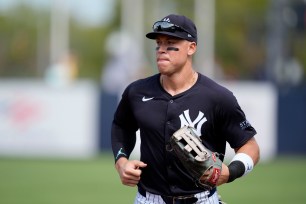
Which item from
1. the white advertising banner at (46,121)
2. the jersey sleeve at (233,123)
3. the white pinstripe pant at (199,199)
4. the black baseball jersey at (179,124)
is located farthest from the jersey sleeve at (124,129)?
the white advertising banner at (46,121)

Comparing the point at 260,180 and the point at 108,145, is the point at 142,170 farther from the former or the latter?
the point at 108,145

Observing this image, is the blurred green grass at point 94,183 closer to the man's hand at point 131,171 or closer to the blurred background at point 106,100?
the blurred background at point 106,100

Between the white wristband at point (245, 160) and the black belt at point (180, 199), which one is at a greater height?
the white wristband at point (245, 160)

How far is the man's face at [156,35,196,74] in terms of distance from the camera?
24.1 feet

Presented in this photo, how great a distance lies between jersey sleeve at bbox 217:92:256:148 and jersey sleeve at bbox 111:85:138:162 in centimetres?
91

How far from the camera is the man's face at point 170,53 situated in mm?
7340

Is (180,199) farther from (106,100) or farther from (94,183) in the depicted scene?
(106,100)

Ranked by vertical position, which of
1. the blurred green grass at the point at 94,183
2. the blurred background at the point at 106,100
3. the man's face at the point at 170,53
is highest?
the man's face at the point at 170,53

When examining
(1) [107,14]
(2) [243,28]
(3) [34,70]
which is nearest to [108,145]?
(3) [34,70]

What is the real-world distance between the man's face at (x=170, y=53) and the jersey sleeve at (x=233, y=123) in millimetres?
513

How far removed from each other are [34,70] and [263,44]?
900 centimetres

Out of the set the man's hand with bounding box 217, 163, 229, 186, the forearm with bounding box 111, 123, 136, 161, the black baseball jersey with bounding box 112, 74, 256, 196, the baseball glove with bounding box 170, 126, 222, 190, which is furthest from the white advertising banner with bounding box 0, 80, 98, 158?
the baseball glove with bounding box 170, 126, 222, 190

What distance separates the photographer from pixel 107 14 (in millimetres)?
43844

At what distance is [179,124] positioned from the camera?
740cm
